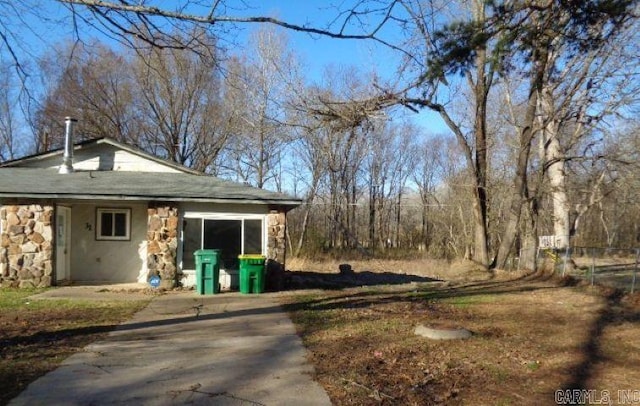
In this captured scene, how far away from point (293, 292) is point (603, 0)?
31.4ft

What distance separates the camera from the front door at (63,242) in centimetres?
1533

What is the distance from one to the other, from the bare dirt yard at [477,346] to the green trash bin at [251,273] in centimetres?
99

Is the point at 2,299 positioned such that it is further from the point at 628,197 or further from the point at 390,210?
the point at 390,210

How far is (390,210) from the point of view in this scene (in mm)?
43406

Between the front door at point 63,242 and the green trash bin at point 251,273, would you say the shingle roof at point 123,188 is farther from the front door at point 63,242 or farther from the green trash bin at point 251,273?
the green trash bin at point 251,273

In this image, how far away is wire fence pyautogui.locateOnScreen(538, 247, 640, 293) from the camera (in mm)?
15258

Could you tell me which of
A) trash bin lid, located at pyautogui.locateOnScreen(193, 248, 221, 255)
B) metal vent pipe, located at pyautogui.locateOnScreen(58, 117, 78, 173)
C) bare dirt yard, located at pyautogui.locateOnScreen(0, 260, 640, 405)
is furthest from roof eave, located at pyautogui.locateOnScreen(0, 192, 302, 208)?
metal vent pipe, located at pyautogui.locateOnScreen(58, 117, 78, 173)

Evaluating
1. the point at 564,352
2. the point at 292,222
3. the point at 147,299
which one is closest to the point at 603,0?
the point at 564,352

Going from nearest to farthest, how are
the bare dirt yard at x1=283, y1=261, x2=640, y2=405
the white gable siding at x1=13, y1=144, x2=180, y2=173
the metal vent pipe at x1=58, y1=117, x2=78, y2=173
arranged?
the bare dirt yard at x1=283, y1=261, x2=640, y2=405 → the metal vent pipe at x1=58, y1=117, x2=78, y2=173 → the white gable siding at x1=13, y1=144, x2=180, y2=173

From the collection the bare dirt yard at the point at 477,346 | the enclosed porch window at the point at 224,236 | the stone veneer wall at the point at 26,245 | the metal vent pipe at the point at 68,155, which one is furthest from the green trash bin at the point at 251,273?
the metal vent pipe at the point at 68,155

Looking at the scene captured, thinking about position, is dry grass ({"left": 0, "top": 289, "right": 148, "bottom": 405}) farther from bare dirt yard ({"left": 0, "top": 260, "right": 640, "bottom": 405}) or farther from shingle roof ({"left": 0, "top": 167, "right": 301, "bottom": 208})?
shingle roof ({"left": 0, "top": 167, "right": 301, "bottom": 208})

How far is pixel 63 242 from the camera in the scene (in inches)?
620

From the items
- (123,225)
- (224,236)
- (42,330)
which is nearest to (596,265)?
(224,236)

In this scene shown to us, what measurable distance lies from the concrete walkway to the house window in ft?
21.4
